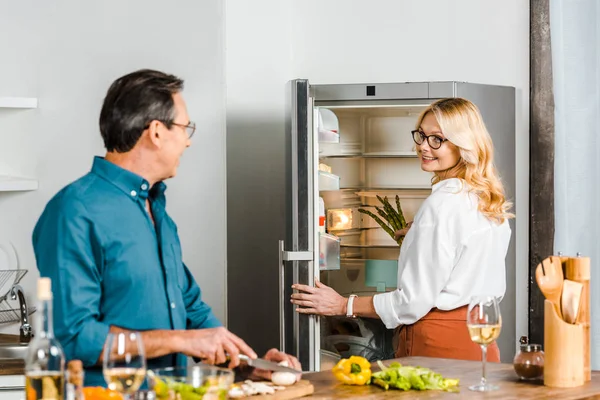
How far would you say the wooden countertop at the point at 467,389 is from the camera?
6.26 ft

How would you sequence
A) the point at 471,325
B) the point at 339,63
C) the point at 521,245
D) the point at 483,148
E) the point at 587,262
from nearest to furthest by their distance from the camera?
1. the point at 471,325
2. the point at 587,262
3. the point at 483,148
4. the point at 521,245
5. the point at 339,63

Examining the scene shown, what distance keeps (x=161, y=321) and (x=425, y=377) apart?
616 mm

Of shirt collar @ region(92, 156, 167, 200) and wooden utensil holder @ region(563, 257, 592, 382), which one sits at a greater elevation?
shirt collar @ region(92, 156, 167, 200)

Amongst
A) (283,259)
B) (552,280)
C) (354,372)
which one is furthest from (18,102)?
(552,280)

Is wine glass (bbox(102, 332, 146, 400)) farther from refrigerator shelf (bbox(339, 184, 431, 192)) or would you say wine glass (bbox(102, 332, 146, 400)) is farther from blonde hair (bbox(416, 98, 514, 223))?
refrigerator shelf (bbox(339, 184, 431, 192))

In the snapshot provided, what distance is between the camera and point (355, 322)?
139 inches

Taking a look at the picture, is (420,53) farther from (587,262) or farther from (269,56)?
(587,262)

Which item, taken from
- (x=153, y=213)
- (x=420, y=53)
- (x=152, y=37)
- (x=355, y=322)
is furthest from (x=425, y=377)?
(x=420, y=53)

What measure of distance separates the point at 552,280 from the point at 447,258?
630 millimetres

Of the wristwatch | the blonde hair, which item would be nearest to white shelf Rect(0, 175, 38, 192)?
the wristwatch

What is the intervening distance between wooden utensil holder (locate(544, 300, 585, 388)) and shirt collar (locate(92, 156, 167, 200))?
38.6 inches

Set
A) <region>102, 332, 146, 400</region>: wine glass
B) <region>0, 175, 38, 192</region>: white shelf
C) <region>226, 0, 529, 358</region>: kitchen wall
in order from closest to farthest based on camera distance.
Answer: <region>102, 332, 146, 400</region>: wine glass → <region>0, 175, 38, 192</region>: white shelf → <region>226, 0, 529, 358</region>: kitchen wall

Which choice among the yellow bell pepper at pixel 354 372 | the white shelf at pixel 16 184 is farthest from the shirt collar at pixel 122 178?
the white shelf at pixel 16 184

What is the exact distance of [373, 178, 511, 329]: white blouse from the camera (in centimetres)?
267
